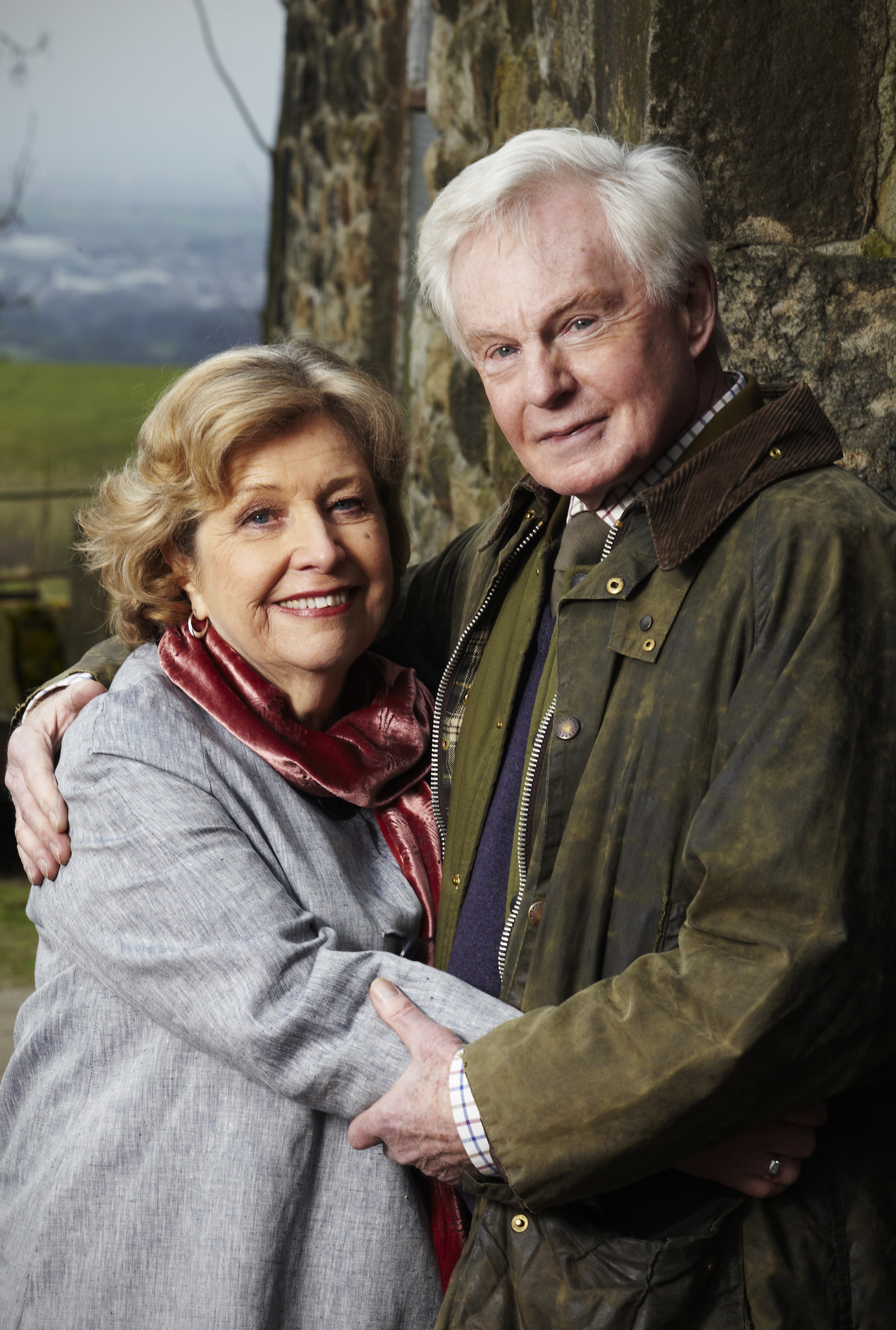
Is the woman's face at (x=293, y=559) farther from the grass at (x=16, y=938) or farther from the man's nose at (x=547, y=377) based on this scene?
the grass at (x=16, y=938)

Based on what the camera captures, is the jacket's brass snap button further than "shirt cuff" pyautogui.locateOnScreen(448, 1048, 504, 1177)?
Yes

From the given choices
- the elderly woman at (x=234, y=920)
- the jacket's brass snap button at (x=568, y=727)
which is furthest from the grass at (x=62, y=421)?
the jacket's brass snap button at (x=568, y=727)

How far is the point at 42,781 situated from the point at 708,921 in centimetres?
104

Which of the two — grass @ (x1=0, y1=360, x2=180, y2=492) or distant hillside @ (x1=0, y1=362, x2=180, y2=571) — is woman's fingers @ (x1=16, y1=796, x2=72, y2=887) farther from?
grass @ (x1=0, y1=360, x2=180, y2=492)

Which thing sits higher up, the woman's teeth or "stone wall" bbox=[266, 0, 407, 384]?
"stone wall" bbox=[266, 0, 407, 384]

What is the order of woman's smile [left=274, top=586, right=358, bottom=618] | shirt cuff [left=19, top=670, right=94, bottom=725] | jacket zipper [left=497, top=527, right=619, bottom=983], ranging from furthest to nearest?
shirt cuff [left=19, top=670, right=94, bottom=725] → woman's smile [left=274, top=586, right=358, bottom=618] → jacket zipper [left=497, top=527, right=619, bottom=983]

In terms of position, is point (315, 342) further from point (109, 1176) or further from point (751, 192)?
point (109, 1176)

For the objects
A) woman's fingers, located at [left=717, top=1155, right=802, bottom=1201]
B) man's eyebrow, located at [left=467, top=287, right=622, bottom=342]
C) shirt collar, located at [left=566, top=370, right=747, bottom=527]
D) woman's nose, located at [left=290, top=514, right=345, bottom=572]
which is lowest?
woman's fingers, located at [left=717, top=1155, right=802, bottom=1201]

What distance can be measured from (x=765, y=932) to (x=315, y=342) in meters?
1.27

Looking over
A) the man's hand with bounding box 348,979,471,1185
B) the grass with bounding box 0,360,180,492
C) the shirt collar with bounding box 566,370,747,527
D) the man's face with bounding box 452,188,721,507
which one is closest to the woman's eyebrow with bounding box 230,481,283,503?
the man's face with bounding box 452,188,721,507

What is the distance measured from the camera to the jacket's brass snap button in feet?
4.79

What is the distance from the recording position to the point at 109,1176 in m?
1.55

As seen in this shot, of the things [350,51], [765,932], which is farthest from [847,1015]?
[350,51]

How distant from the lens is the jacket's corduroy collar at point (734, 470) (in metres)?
1.41
